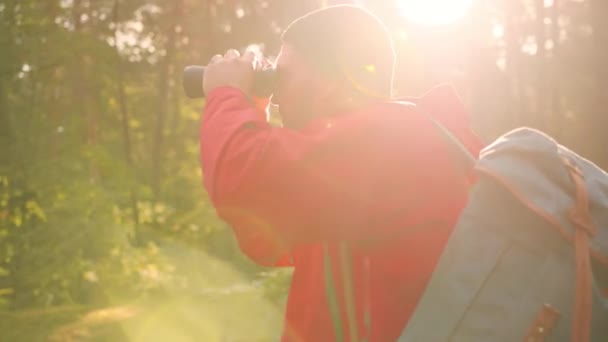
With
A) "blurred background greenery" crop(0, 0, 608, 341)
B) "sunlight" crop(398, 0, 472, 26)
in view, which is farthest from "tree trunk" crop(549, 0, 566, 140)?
"sunlight" crop(398, 0, 472, 26)

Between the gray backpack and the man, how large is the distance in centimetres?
13

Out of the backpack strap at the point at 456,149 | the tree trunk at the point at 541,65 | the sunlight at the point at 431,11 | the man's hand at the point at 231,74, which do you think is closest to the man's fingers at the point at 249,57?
the man's hand at the point at 231,74

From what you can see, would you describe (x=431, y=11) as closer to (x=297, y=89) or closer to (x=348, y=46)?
(x=348, y=46)

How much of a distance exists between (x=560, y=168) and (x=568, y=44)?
1908cm

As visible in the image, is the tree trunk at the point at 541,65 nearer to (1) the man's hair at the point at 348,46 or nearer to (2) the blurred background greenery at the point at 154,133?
(2) the blurred background greenery at the point at 154,133

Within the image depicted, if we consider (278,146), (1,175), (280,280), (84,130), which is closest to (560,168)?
(278,146)

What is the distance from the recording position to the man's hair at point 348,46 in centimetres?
216

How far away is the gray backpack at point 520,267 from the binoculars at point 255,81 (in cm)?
62

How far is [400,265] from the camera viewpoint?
72.1 inches

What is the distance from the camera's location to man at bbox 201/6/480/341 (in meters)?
1.78

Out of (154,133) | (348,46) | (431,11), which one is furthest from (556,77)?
(348,46)

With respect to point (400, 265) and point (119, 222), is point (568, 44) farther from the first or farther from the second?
point (400, 265)

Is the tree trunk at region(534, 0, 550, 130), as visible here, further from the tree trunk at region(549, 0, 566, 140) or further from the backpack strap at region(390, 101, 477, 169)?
the backpack strap at region(390, 101, 477, 169)

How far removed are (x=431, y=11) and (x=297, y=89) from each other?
12.5 metres
